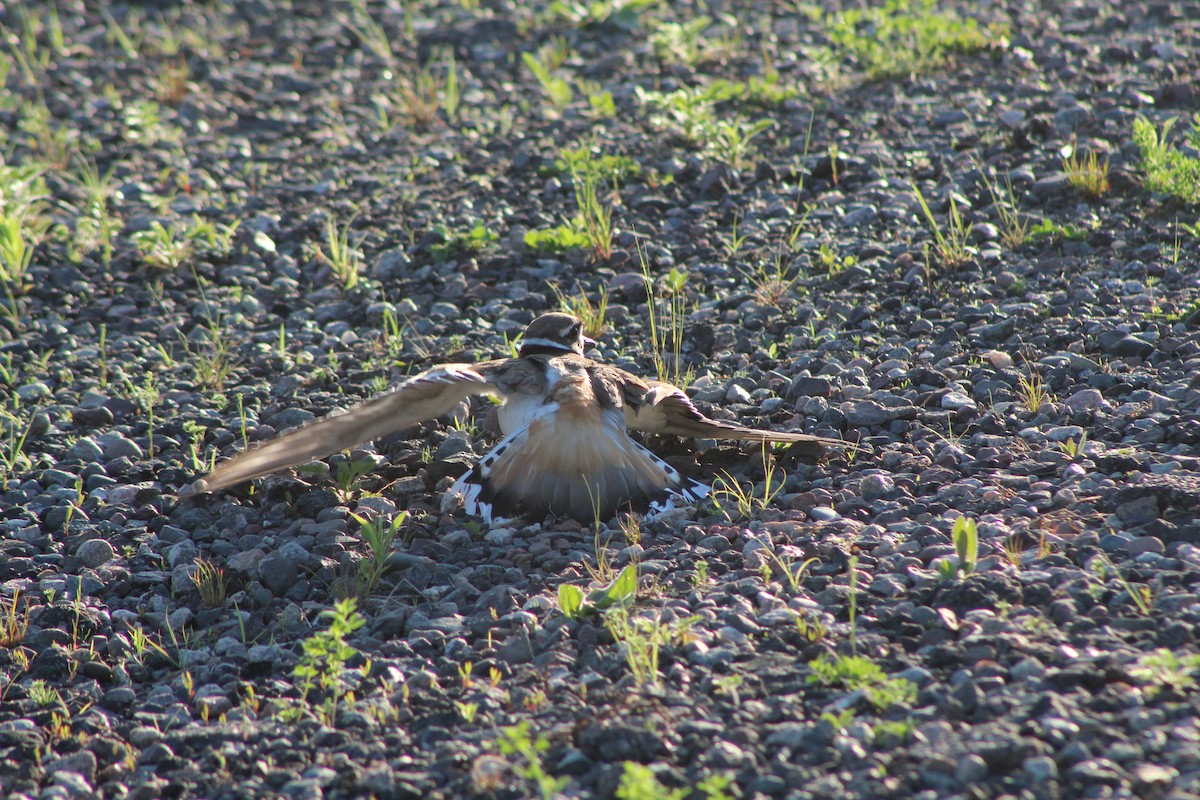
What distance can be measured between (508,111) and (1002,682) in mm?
6806

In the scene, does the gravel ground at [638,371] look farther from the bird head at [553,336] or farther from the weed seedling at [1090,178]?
the bird head at [553,336]

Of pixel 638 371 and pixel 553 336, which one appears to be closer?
pixel 553 336

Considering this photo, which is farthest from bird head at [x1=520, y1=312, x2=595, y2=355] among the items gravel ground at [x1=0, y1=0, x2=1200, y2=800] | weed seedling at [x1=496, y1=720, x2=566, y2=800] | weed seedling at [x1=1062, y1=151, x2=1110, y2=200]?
weed seedling at [x1=1062, y1=151, x2=1110, y2=200]

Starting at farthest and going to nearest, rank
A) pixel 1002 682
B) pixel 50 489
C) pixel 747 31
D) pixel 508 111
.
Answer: pixel 747 31 → pixel 508 111 → pixel 50 489 → pixel 1002 682

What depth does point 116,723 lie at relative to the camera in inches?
162

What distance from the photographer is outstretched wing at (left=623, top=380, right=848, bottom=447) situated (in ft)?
17.2

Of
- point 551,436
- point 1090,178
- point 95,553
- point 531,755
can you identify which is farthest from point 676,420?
point 1090,178

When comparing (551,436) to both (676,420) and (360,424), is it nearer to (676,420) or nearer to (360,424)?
(676,420)

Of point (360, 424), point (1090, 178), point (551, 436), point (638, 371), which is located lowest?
point (638, 371)

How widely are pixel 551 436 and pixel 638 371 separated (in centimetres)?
130

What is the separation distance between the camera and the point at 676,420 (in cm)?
A: 542

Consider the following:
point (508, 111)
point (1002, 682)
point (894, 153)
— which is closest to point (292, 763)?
point (1002, 682)

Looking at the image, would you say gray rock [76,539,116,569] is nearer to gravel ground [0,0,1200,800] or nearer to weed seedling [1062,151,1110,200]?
gravel ground [0,0,1200,800]

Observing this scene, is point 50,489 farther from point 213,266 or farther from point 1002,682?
point 1002,682
